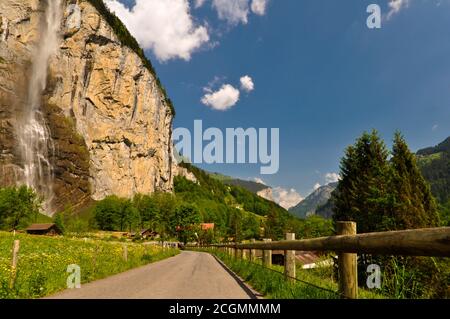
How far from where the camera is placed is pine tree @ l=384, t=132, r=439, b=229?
24469 mm

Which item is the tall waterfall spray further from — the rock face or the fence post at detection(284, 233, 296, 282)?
the fence post at detection(284, 233, 296, 282)

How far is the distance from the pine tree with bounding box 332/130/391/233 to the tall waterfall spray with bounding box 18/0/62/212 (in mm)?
89059

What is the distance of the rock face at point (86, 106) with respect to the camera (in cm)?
10131

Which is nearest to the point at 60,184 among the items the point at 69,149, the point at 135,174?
the point at 69,149

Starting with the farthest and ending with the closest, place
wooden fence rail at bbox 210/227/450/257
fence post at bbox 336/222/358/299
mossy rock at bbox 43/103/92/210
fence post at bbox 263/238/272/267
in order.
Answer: mossy rock at bbox 43/103/92/210, fence post at bbox 263/238/272/267, fence post at bbox 336/222/358/299, wooden fence rail at bbox 210/227/450/257

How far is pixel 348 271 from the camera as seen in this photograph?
4301mm

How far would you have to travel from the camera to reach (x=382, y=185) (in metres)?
27.6

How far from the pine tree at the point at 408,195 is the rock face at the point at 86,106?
308 ft

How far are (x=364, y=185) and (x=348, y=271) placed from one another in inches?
1117

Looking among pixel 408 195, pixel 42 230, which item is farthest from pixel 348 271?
pixel 42 230

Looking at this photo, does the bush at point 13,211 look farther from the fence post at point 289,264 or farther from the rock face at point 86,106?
the fence post at point 289,264

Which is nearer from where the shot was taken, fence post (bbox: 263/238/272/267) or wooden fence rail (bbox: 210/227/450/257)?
wooden fence rail (bbox: 210/227/450/257)

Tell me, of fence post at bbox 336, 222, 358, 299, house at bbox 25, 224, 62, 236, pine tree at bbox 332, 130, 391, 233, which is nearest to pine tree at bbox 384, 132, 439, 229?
pine tree at bbox 332, 130, 391, 233

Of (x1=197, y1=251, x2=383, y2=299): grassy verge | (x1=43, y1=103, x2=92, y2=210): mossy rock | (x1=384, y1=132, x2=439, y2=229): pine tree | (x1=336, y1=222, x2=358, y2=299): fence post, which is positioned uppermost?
(x1=43, y1=103, x2=92, y2=210): mossy rock
